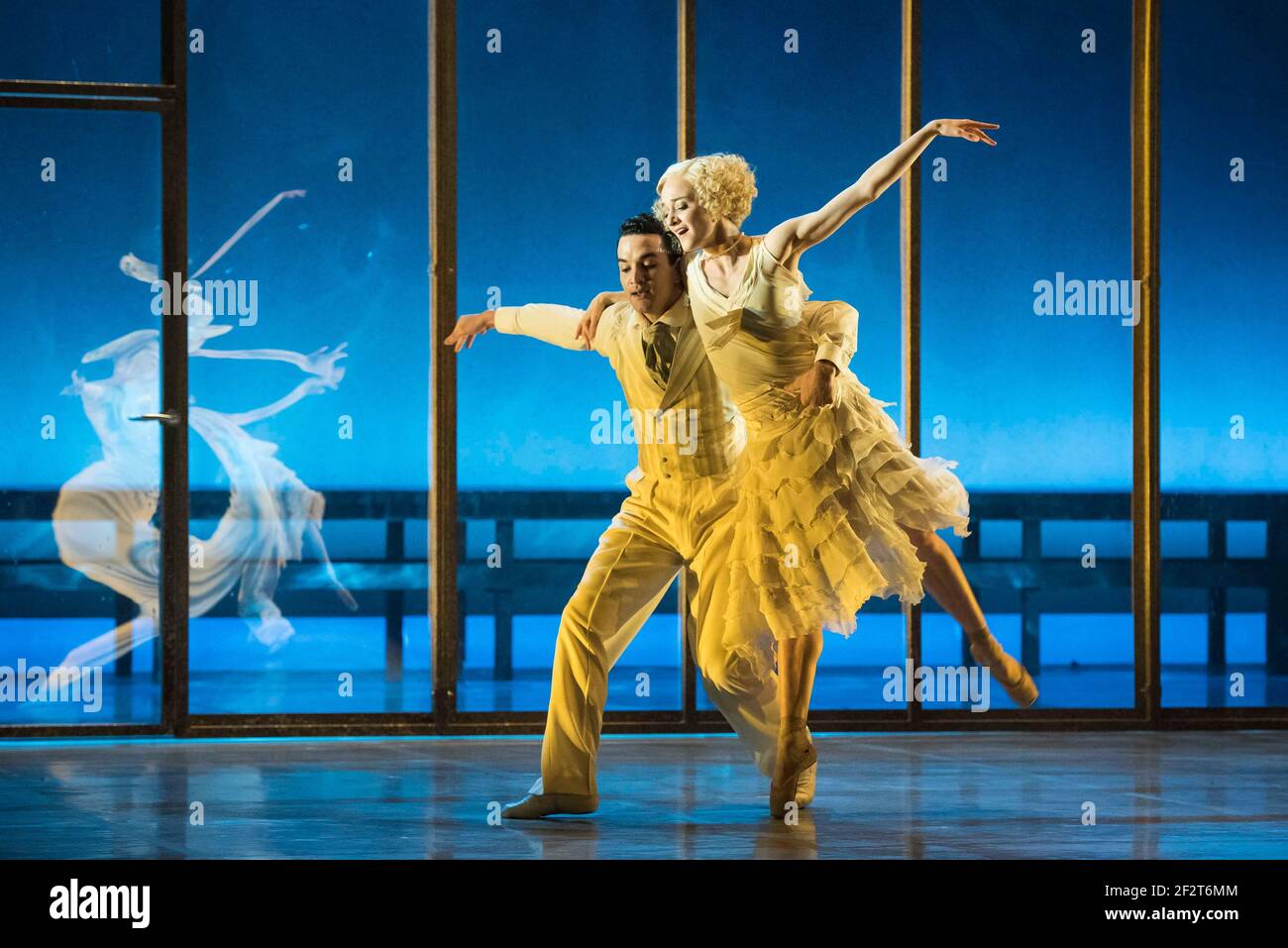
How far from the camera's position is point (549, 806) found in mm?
4750

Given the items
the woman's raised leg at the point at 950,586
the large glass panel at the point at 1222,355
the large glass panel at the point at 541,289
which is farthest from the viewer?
the large glass panel at the point at 1222,355

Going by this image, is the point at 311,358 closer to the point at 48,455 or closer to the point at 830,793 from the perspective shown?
the point at 48,455

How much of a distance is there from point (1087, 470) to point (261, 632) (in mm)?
3251

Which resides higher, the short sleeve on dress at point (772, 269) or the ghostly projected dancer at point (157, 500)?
the short sleeve on dress at point (772, 269)

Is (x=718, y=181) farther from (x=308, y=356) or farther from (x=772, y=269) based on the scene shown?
(x=308, y=356)

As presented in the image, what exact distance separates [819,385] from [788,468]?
0.27 meters

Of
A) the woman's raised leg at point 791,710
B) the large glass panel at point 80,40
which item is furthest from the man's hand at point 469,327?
the large glass panel at point 80,40

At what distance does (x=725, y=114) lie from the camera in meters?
7.07

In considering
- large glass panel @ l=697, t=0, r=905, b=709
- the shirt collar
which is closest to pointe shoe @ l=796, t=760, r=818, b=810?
the shirt collar

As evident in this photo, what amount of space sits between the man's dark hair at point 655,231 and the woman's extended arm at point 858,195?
0.30m

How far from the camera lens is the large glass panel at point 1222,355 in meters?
7.32

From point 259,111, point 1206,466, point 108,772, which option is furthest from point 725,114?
point 108,772

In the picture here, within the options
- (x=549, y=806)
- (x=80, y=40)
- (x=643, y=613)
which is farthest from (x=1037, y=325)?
(x=80, y=40)

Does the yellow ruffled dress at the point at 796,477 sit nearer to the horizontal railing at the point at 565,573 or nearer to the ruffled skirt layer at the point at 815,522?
the ruffled skirt layer at the point at 815,522
